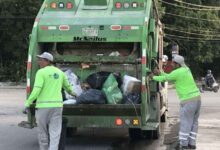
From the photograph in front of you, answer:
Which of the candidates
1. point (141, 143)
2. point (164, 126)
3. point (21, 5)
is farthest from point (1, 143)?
point (21, 5)

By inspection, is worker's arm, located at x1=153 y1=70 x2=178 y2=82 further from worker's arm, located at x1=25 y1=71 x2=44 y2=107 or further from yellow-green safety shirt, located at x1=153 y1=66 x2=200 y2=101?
A: worker's arm, located at x1=25 y1=71 x2=44 y2=107

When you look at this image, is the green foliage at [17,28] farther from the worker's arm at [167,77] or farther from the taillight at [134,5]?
the worker's arm at [167,77]

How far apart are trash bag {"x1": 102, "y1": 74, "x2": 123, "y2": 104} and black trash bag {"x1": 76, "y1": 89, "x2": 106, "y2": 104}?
13 centimetres

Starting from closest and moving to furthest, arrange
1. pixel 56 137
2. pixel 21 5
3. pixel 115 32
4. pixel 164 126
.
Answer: pixel 56 137 < pixel 115 32 < pixel 164 126 < pixel 21 5

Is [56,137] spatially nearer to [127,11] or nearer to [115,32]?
[115,32]

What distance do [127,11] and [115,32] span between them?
0.63m

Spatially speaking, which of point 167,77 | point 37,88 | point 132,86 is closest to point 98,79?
point 132,86

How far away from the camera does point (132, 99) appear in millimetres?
9484

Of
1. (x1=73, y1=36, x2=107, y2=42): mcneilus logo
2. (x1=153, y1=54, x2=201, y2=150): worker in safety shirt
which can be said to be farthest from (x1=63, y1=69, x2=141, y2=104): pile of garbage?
(x1=73, y1=36, x2=107, y2=42): mcneilus logo

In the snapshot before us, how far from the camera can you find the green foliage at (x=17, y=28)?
153 ft

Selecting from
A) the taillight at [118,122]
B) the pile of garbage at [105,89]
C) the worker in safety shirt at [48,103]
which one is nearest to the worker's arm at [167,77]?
the pile of garbage at [105,89]

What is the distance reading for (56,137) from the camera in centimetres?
809

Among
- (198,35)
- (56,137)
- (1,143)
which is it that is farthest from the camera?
(198,35)

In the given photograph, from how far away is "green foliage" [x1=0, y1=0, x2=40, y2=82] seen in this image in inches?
1841
